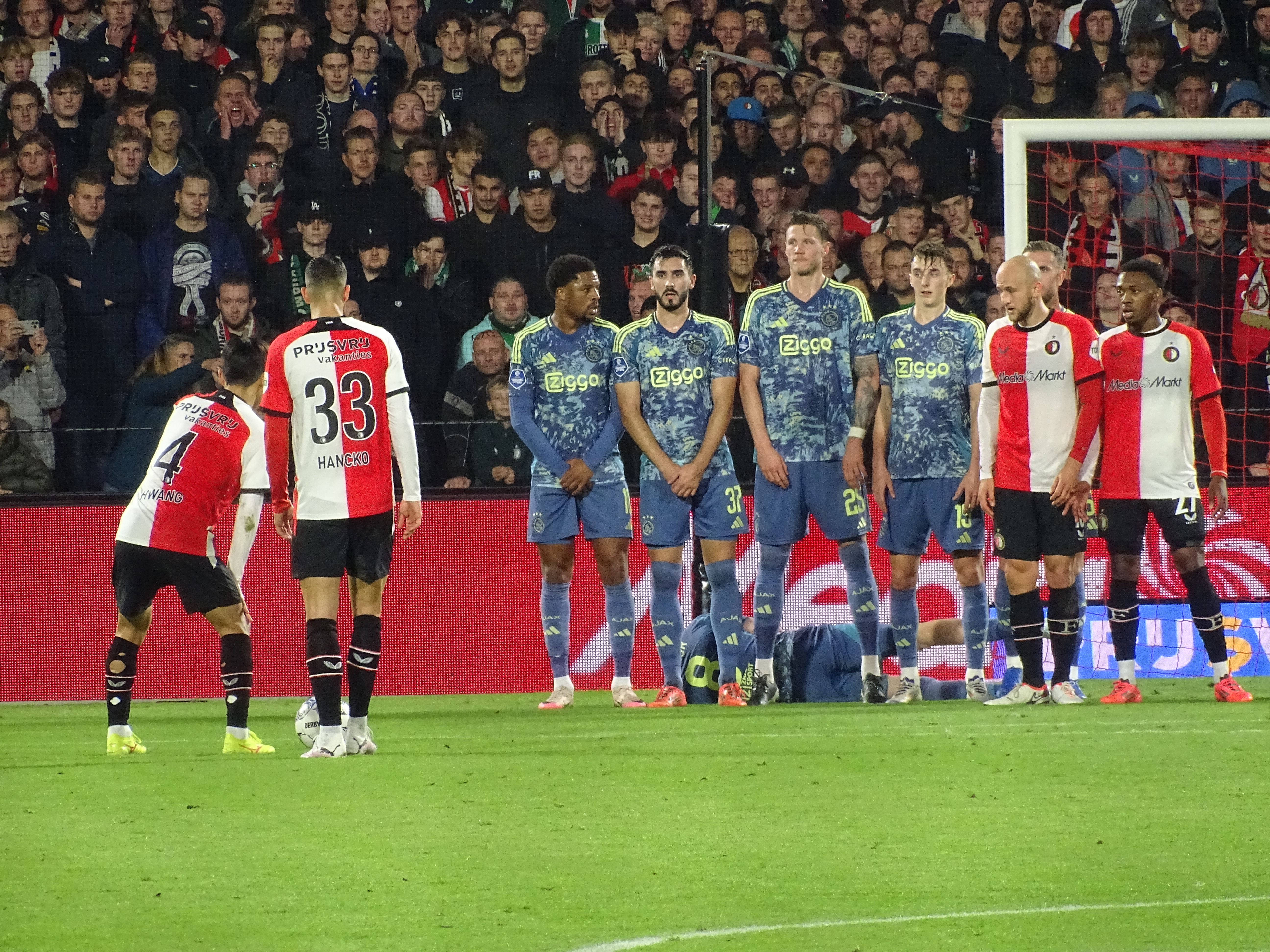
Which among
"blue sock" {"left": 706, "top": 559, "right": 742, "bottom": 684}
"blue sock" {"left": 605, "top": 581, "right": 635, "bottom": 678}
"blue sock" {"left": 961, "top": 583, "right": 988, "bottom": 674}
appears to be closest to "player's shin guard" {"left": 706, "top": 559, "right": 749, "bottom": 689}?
"blue sock" {"left": 706, "top": 559, "right": 742, "bottom": 684}

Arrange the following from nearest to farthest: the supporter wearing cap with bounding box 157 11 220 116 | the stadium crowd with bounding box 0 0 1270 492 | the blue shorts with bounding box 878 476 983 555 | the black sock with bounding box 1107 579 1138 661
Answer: the black sock with bounding box 1107 579 1138 661 < the blue shorts with bounding box 878 476 983 555 < the stadium crowd with bounding box 0 0 1270 492 < the supporter wearing cap with bounding box 157 11 220 116

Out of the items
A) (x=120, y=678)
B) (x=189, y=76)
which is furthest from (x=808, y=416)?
(x=189, y=76)

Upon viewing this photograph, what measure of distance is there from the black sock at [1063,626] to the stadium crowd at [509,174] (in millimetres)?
2900

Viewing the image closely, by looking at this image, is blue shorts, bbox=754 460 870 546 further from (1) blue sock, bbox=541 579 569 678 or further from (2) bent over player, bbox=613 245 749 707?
(1) blue sock, bbox=541 579 569 678

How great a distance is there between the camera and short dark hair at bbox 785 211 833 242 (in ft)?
28.5

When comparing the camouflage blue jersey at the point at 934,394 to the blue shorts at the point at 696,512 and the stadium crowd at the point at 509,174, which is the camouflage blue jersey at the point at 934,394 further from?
the stadium crowd at the point at 509,174

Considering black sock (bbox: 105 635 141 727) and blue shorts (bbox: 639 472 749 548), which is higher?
blue shorts (bbox: 639 472 749 548)

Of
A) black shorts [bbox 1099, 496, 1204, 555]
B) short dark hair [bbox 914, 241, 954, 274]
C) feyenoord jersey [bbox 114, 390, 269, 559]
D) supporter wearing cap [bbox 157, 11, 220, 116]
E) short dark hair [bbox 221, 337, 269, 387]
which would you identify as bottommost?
black shorts [bbox 1099, 496, 1204, 555]

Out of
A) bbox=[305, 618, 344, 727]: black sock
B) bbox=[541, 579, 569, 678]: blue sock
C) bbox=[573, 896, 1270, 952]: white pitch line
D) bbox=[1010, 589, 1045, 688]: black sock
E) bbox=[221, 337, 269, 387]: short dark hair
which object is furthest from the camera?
bbox=[541, 579, 569, 678]: blue sock

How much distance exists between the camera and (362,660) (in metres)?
6.63

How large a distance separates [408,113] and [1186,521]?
6549mm

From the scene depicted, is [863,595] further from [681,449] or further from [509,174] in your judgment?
[509,174]

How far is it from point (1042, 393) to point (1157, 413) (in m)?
0.70

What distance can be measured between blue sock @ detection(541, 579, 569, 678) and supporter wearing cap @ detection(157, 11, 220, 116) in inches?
221
